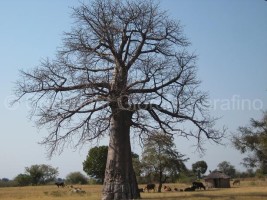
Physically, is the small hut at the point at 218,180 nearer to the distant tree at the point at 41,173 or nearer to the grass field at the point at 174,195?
the grass field at the point at 174,195

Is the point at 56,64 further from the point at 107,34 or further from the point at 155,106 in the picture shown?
the point at 155,106

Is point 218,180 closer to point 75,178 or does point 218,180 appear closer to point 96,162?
point 96,162

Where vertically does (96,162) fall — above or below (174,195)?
above

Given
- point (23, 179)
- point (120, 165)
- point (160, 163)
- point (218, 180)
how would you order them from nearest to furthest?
point (120, 165), point (160, 163), point (218, 180), point (23, 179)

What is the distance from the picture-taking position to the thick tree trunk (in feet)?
61.2

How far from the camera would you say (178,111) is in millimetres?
19781

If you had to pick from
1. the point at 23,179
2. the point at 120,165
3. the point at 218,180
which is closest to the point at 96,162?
the point at 23,179

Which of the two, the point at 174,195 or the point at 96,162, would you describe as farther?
the point at 96,162

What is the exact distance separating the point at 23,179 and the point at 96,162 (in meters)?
18.4

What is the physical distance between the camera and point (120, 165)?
18859 mm

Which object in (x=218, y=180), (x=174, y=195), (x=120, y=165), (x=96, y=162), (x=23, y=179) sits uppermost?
(x=96, y=162)

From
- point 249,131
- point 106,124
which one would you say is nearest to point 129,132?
point 106,124

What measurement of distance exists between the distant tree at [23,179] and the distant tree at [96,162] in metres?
14.6

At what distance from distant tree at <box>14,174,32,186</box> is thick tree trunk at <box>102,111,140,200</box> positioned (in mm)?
64228
